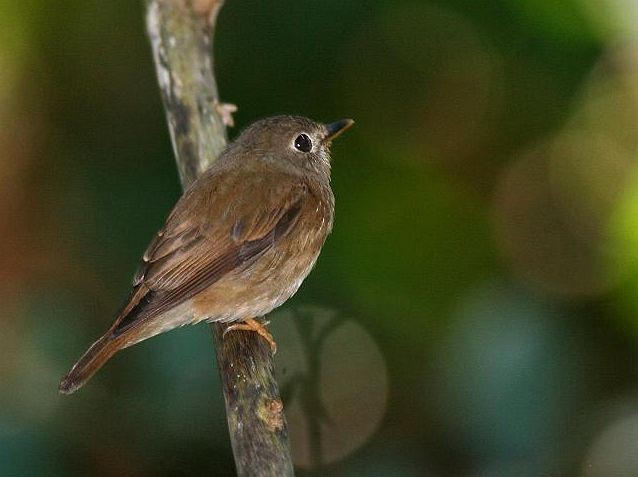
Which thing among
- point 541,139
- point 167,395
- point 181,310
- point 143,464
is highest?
point 541,139

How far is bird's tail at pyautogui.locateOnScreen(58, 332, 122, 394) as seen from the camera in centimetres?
414

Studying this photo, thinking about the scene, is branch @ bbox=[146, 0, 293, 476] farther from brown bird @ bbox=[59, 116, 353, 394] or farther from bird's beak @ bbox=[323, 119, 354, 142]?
bird's beak @ bbox=[323, 119, 354, 142]

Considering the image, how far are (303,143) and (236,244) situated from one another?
0.80 meters

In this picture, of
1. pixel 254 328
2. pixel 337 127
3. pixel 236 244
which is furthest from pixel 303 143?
pixel 254 328

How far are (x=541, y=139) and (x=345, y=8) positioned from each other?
3.28 ft

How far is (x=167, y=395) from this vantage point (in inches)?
179

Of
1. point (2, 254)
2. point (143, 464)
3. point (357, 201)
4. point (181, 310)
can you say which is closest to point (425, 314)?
point (357, 201)

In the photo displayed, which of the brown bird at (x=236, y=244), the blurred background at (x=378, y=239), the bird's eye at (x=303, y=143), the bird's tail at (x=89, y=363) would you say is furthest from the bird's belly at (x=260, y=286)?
the bird's eye at (x=303, y=143)

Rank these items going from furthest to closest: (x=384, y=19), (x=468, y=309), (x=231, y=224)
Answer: (x=384, y=19), (x=231, y=224), (x=468, y=309)

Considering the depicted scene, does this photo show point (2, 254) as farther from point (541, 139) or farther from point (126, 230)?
point (541, 139)

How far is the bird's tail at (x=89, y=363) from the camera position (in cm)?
414

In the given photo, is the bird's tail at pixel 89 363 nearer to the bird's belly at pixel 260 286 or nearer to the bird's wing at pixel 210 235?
the bird's wing at pixel 210 235

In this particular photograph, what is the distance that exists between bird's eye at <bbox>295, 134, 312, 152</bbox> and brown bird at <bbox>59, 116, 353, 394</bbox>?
6 cm

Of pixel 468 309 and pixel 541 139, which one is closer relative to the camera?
pixel 468 309
